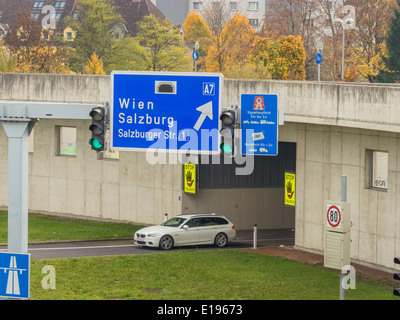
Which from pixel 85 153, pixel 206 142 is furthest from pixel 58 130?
pixel 206 142

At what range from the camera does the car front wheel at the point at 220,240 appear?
109ft

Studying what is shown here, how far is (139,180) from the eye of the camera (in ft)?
125

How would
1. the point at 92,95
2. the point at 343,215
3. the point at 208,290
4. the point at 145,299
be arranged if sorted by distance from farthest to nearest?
the point at 92,95, the point at 208,290, the point at 145,299, the point at 343,215

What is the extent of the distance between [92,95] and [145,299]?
1535 centimetres

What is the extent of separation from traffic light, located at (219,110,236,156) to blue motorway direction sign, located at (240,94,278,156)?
11.7 feet

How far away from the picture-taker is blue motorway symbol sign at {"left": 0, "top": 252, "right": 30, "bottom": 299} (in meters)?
14.4

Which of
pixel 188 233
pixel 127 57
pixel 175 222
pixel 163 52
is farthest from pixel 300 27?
pixel 188 233

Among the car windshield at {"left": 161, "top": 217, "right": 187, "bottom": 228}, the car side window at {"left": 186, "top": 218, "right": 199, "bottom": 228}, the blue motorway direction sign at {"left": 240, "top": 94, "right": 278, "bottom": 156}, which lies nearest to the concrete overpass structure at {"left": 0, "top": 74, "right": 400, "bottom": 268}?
the car side window at {"left": 186, "top": 218, "right": 199, "bottom": 228}

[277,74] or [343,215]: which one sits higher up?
[277,74]

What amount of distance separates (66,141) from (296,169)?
41.2 feet

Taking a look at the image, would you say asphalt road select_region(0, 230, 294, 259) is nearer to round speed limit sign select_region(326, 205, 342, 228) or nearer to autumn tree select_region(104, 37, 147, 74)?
round speed limit sign select_region(326, 205, 342, 228)

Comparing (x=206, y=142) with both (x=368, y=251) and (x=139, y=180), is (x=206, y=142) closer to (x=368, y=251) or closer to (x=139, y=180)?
(x=368, y=251)

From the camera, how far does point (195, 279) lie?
1021 inches

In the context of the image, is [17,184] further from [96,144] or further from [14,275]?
[14,275]
